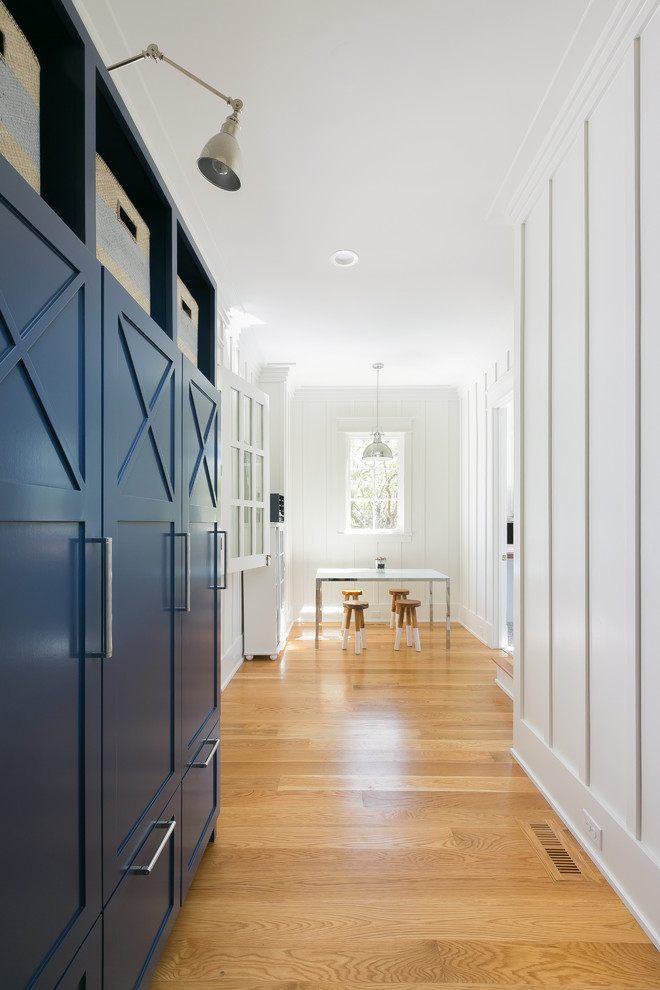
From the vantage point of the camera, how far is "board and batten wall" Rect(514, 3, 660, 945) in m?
1.65

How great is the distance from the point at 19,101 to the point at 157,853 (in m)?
1.56

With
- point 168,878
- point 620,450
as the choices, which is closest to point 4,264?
point 168,878

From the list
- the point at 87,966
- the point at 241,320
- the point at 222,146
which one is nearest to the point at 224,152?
the point at 222,146

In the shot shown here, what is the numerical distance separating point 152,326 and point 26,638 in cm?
84

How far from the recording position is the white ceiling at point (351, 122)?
1.80 m

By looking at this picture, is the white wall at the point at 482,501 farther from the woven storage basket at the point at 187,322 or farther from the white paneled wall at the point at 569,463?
the woven storage basket at the point at 187,322

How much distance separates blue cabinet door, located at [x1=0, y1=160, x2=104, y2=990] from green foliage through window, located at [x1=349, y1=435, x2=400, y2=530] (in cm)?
577

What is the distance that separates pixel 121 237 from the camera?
1.34 meters

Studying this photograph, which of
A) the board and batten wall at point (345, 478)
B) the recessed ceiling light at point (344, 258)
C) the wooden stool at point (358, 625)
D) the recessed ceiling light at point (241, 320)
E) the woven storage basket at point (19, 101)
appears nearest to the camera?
the woven storage basket at point (19, 101)

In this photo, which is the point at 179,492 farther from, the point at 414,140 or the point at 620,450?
the point at 414,140

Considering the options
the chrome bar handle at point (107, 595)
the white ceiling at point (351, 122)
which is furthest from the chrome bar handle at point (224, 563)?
the white ceiling at point (351, 122)

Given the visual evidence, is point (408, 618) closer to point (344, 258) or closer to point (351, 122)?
point (344, 258)

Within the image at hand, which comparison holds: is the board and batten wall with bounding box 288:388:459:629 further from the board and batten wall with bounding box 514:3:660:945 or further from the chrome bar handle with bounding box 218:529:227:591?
the chrome bar handle with bounding box 218:529:227:591

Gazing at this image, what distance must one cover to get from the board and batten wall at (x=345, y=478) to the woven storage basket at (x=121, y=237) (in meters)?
5.15
